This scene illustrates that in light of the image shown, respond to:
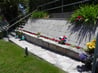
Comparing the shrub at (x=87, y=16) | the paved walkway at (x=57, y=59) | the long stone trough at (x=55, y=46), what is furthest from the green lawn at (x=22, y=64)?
the shrub at (x=87, y=16)

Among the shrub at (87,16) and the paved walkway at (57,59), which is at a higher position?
the shrub at (87,16)

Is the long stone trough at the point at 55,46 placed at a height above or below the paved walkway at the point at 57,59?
above

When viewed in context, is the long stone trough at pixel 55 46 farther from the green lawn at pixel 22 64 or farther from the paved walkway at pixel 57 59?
the green lawn at pixel 22 64

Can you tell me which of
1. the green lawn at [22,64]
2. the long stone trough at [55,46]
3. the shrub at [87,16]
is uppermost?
the shrub at [87,16]

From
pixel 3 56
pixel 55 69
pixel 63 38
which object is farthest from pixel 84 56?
pixel 3 56

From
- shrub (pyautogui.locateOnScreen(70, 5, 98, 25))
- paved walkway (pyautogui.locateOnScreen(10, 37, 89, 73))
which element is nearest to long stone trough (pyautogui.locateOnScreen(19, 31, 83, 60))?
paved walkway (pyautogui.locateOnScreen(10, 37, 89, 73))

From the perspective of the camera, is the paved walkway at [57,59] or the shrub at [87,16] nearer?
the paved walkway at [57,59]

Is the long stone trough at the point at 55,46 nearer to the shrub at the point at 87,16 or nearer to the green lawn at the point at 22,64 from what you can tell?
the green lawn at the point at 22,64

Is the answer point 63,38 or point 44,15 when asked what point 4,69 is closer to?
point 63,38

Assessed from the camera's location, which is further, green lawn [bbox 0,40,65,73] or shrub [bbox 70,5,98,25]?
shrub [bbox 70,5,98,25]

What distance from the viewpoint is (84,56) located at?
4477 millimetres

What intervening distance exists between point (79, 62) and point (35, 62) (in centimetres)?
142

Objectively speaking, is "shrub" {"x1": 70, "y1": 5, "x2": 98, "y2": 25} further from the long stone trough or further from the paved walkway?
the paved walkway

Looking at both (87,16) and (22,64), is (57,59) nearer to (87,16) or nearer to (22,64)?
(22,64)
